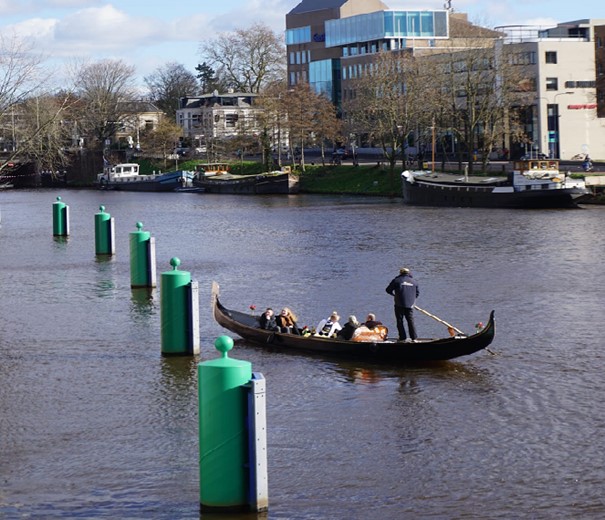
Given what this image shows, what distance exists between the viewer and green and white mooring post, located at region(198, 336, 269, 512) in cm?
1507

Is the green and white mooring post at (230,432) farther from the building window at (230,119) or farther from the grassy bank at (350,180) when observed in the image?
the building window at (230,119)

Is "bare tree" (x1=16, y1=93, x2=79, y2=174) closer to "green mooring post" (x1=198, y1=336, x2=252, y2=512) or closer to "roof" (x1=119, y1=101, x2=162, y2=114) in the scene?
"green mooring post" (x1=198, y1=336, x2=252, y2=512)

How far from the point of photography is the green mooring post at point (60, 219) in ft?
210

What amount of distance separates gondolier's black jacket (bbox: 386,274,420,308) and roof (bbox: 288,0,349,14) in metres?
151

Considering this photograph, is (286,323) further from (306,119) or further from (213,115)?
(213,115)

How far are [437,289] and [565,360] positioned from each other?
12.9m

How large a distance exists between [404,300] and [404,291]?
271 millimetres

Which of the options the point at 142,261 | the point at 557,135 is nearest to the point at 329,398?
the point at 142,261

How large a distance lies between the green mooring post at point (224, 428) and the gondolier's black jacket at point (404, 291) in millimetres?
12672

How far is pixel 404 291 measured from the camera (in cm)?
2805

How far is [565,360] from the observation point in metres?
27.8

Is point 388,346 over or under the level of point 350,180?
under

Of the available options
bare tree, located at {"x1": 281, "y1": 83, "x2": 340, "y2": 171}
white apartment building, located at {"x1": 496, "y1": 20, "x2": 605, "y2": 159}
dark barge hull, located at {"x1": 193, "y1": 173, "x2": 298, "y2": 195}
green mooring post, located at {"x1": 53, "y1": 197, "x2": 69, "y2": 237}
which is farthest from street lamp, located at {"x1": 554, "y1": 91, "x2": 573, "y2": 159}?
green mooring post, located at {"x1": 53, "y1": 197, "x2": 69, "y2": 237}

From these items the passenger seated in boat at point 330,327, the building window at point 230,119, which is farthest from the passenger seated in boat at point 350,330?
the building window at point 230,119
